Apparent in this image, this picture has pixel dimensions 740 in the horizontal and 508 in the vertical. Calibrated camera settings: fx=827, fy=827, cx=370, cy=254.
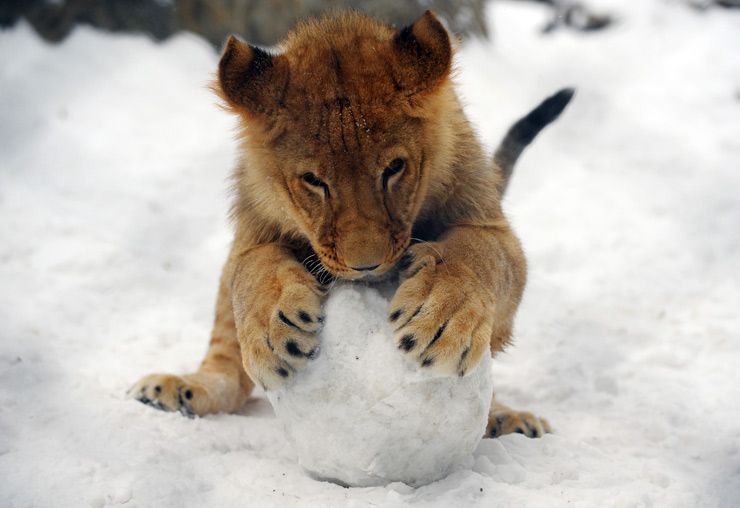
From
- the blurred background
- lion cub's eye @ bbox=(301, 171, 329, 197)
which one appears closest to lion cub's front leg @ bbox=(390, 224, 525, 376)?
lion cub's eye @ bbox=(301, 171, 329, 197)

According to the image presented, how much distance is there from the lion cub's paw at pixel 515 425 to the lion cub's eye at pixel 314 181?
1.51 m

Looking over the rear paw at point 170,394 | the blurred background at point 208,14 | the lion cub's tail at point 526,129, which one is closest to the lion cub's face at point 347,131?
the rear paw at point 170,394

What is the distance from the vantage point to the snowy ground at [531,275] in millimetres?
3066

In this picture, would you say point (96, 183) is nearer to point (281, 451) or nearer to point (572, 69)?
point (281, 451)

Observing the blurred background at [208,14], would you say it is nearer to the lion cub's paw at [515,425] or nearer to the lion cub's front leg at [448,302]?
the lion cub's paw at [515,425]

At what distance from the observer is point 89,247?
18.6 feet

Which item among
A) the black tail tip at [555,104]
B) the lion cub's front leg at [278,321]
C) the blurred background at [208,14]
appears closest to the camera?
the lion cub's front leg at [278,321]

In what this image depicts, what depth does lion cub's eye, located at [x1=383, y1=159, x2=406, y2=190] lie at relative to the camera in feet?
9.53

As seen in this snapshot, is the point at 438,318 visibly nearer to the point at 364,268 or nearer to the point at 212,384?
the point at 364,268

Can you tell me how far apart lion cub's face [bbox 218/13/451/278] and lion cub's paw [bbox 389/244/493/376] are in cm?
12

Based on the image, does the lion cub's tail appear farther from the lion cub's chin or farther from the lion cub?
the lion cub's chin

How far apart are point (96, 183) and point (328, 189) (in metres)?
4.40

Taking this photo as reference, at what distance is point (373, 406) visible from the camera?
281 cm

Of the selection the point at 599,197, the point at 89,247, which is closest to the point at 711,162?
the point at 599,197
